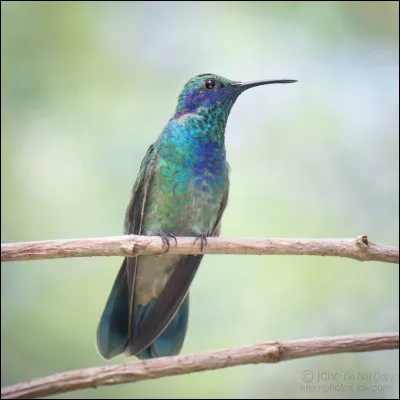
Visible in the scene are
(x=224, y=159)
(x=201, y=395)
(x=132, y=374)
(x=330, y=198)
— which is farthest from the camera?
(x=330, y=198)

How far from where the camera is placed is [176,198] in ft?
14.5

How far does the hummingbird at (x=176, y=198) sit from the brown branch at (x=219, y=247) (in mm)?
694

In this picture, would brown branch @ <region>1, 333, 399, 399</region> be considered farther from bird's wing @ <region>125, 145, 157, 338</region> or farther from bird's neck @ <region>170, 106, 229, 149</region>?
bird's neck @ <region>170, 106, 229, 149</region>

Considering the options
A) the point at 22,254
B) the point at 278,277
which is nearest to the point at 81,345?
the point at 278,277

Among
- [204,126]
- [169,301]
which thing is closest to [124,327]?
[169,301]

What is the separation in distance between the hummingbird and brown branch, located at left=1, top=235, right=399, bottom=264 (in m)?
0.69

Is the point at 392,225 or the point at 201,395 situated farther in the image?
the point at 392,225

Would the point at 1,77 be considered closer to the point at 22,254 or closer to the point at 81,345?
the point at 81,345

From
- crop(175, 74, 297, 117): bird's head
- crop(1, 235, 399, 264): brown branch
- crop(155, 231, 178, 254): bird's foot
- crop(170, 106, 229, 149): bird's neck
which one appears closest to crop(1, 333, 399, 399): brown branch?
crop(1, 235, 399, 264): brown branch

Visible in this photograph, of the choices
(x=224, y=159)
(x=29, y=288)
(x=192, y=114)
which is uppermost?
(x=192, y=114)

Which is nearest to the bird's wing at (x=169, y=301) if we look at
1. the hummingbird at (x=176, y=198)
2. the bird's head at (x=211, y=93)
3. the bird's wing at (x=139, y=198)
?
the hummingbird at (x=176, y=198)

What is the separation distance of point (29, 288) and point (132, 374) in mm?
2245

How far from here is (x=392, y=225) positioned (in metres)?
5.89

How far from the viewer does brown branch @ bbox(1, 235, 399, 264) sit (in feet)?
10.2
